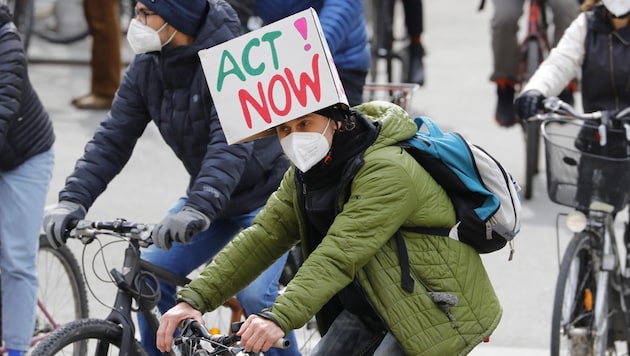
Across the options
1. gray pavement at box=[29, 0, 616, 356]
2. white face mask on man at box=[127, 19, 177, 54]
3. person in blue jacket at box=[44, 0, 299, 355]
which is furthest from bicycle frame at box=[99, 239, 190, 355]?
gray pavement at box=[29, 0, 616, 356]

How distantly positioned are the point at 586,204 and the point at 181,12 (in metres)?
2.01

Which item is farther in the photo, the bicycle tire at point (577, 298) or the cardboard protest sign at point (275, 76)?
the bicycle tire at point (577, 298)

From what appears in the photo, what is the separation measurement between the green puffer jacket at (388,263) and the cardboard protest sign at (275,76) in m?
0.25

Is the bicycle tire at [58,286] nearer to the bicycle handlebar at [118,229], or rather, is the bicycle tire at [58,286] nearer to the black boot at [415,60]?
the bicycle handlebar at [118,229]

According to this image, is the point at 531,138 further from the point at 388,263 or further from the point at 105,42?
the point at 388,263

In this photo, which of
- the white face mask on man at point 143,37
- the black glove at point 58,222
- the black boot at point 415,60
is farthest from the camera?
the black boot at point 415,60

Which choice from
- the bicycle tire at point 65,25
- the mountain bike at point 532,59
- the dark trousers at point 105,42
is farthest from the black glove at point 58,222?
the bicycle tire at point 65,25

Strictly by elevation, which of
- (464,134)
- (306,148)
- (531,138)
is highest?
(306,148)

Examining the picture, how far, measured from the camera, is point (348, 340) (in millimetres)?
4531

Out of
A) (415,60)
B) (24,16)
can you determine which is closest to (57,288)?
(415,60)

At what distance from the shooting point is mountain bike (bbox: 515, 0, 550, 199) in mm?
9703

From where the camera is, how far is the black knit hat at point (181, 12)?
5.26 meters

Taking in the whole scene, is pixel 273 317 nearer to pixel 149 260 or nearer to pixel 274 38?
pixel 274 38

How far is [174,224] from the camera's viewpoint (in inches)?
194
